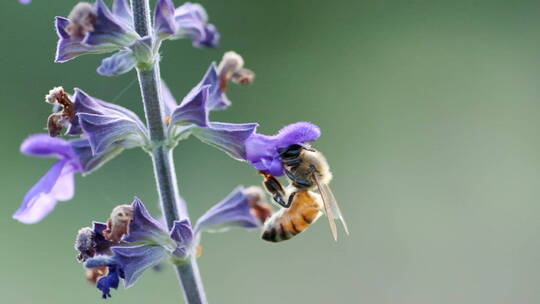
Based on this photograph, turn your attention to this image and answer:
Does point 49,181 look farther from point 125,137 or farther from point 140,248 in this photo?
point 140,248

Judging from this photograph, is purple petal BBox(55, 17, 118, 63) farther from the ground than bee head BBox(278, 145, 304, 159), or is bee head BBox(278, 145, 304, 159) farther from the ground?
purple petal BBox(55, 17, 118, 63)

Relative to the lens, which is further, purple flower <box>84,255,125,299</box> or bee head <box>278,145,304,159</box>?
bee head <box>278,145,304,159</box>

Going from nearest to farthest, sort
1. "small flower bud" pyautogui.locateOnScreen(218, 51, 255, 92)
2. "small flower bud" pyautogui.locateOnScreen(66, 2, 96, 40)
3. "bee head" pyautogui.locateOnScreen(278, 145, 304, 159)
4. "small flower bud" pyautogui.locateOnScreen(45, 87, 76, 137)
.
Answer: "small flower bud" pyautogui.locateOnScreen(66, 2, 96, 40)
"small flower bud" pyautogui.locateOnScreen(45, 87, 76, 137)
"bee head" pyautogui.locateOnScreen(278, 145, 304, 159)
"small flower bud" pyautogui.locateOnScreen(218, 51, 255, 92)

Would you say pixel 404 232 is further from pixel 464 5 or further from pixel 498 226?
pixel 464 5

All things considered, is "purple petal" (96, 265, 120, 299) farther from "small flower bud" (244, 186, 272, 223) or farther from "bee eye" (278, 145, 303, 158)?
"bee eye" (278, 145, 303, 158)

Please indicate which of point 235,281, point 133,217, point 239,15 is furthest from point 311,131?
point 239,15

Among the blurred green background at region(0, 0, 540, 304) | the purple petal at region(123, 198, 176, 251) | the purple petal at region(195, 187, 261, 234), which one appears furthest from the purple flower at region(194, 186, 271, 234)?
the blurred green background at region(0, 0, 540, 304)

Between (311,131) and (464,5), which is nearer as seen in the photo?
(311,131)
